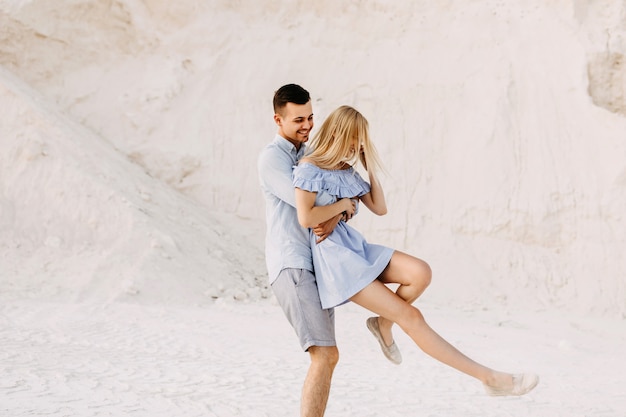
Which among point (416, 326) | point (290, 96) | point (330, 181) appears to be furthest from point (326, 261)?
point (290, 96)

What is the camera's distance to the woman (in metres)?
3.67

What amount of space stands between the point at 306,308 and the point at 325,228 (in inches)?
14.8

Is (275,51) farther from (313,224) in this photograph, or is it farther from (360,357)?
(313,224)

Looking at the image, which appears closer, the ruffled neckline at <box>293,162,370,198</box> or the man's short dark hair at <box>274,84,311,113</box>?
the ruffled neckline at <box>293,162,370,198</box>

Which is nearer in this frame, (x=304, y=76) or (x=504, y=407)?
(x=504, y=407)

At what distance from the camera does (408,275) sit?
3732mm

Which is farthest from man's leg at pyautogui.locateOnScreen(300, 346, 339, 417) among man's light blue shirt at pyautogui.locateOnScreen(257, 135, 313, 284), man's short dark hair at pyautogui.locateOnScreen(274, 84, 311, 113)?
man's short dark hair at pyautogui.locateOnScreen(274, 84, 311, 113)

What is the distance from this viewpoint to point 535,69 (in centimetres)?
1108

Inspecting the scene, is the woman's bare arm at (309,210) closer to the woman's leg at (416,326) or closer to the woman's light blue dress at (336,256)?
the woman's light blue dress at (336,256)

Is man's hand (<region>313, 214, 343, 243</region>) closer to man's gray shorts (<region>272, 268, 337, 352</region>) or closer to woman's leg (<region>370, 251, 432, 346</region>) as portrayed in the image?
man's gray shorts (<region>272, 268, 337, 352</region>)

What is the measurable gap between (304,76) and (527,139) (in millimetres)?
3493

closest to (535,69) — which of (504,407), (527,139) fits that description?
(527,139)

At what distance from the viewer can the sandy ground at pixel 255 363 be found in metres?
5.20

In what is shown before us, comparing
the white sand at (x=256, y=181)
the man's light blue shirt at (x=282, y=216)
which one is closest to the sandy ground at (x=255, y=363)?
the white sand at (x=256, y=181)
